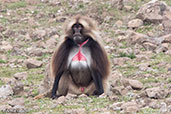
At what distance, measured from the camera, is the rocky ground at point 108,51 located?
270 inches

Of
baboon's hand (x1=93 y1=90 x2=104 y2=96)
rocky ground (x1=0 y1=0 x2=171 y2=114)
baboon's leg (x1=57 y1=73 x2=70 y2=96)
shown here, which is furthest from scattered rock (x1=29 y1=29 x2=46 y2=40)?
baboon's hand (x1=93 y1=90 x2=104 y2=96)

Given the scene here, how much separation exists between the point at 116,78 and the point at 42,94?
72.3 inches

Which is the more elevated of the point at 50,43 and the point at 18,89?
the point at 18,89

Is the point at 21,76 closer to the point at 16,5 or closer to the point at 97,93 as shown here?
the point at 97,93

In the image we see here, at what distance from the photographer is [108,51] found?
13.0m

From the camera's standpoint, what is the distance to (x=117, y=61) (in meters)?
11.8

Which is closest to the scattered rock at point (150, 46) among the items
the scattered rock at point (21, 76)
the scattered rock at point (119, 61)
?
the scattered rock at point (119, 61)

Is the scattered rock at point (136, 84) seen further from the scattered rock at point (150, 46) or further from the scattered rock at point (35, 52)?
the scattered rock at point (35, 52)

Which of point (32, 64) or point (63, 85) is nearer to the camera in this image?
point (63, 85)

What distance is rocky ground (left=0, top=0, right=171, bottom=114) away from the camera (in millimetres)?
6859

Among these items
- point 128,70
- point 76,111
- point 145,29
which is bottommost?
Answer: point 128,70

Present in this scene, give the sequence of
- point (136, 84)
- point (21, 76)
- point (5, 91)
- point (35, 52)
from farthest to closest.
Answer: point (35, 52), point (21, 76), point (136, 84), point (5, 91)

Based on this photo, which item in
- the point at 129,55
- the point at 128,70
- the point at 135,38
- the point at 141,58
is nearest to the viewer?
the point at 128,70

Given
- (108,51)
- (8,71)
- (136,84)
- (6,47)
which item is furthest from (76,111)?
(6,47)
